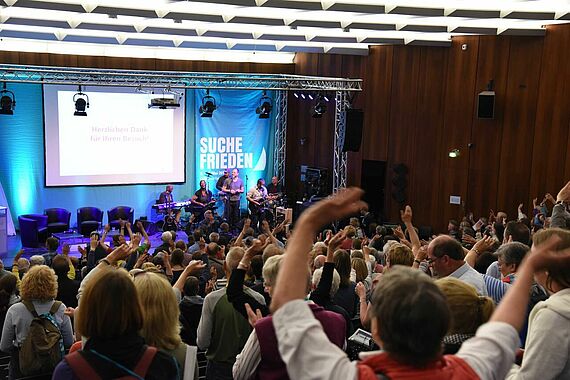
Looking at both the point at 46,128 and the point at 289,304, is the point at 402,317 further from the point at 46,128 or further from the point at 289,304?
the point at 46,128

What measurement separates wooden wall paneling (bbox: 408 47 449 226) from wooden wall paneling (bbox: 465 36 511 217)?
2.57ft

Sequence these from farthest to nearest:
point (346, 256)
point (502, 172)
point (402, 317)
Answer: point (502, 172) → point (346, 256) → point (402, 317)

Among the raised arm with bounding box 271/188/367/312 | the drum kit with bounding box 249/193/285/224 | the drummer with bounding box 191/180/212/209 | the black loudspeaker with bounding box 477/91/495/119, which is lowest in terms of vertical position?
the drum kit with bounding box 249/193/285/224

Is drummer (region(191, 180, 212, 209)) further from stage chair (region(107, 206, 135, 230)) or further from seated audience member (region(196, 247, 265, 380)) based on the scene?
seated audience member (region(196, 247, 265, 380))

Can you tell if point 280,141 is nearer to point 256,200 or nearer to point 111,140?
point 256,200

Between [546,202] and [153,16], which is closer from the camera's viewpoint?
[153,16]

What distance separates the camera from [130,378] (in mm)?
1843

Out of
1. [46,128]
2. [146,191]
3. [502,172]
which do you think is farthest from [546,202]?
[46,128]

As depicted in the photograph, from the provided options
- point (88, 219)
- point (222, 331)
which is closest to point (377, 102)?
point (88, 219)

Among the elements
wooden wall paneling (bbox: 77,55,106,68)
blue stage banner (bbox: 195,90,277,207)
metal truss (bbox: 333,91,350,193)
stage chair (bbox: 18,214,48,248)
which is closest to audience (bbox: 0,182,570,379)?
stage chair (bbox: 18,214,48,248)

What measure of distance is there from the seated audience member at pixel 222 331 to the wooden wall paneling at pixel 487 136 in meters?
9.36

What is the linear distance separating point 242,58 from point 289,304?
1471 cm

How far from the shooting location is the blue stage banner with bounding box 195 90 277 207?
15.4 meters

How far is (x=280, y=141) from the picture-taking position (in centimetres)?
1642
